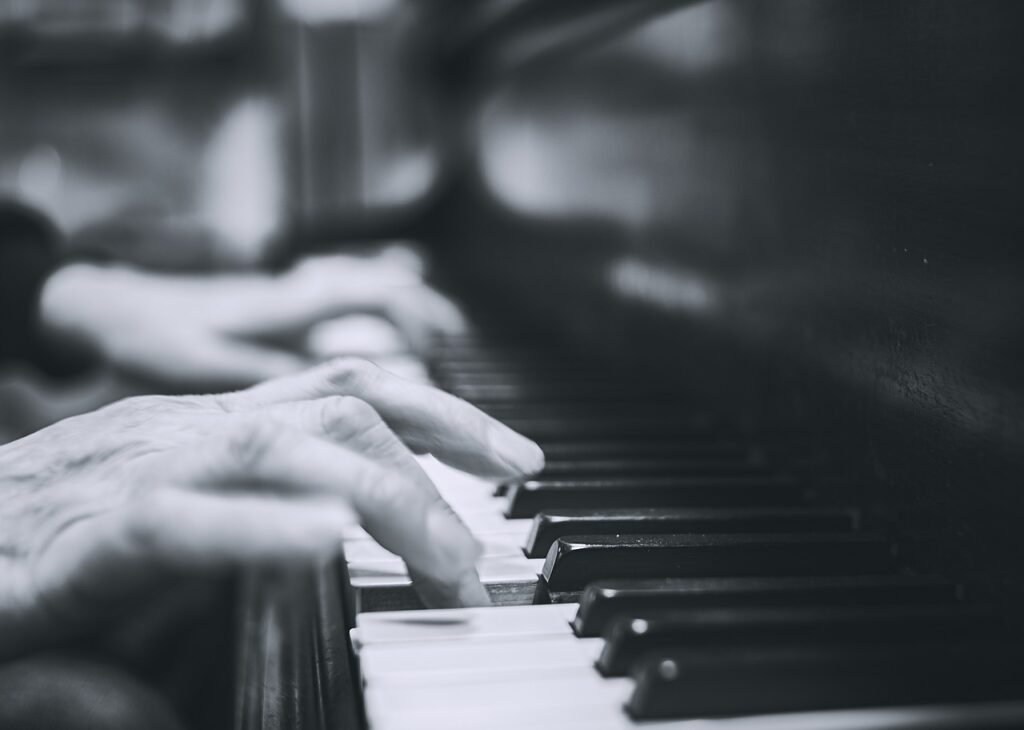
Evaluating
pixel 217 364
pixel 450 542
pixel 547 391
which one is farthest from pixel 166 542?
pixel 217 364

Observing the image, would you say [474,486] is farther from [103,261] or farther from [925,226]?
[103,261]

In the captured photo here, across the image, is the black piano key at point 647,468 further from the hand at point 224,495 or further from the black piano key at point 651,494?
the hand at point 224,495

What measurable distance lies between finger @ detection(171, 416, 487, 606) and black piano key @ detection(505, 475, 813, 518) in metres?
0.21

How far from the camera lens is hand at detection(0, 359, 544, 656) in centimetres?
46

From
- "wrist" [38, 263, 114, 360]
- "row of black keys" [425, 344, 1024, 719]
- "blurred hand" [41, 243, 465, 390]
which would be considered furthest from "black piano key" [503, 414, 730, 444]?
"wrist" [38, 263, 114, 360]

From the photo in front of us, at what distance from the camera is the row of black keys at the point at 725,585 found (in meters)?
0.44

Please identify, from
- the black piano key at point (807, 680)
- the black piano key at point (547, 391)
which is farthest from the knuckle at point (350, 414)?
the black piano key at point (547, 391)

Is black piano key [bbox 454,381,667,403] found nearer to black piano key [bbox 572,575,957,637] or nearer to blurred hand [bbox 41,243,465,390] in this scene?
blurred hand [bbox 41,243,465,390]

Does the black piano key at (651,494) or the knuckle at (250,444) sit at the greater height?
the knuckle at (250,444)

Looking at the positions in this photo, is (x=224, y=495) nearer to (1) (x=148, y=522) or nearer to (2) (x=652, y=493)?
(1) (x=148, y=522)

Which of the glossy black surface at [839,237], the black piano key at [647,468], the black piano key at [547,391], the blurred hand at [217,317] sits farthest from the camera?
the blurred hand at [217,317]

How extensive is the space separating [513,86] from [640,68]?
681mm

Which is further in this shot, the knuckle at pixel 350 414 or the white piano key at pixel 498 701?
the knuckle at pixel 350 414

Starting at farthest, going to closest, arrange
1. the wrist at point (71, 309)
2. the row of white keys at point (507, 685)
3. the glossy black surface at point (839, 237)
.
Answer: the wrist at point (71, 309), the glossy black surface at point (839, 237), the row of white keys at point (507, 685)
